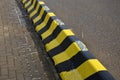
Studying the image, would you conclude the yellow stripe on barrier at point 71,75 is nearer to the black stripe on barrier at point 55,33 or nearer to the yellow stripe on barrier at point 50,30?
the black stripe on barrier at point 55,33

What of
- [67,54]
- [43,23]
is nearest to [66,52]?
[67,54]

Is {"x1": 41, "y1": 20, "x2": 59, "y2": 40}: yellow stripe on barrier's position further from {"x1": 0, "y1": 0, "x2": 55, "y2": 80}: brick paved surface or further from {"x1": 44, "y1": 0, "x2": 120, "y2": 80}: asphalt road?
{"x1": 44, "y1": 0, "x2": 120, "y2": 80}: asphalt road

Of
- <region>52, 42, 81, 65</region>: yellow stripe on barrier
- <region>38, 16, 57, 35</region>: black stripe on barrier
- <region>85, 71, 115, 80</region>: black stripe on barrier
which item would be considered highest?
<region>85, 71, 115, 80</region>: black stripe on barrier

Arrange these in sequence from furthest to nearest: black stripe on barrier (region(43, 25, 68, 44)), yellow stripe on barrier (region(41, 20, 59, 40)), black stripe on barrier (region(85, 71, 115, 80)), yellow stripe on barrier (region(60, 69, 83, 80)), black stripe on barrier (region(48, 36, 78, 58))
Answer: yellow stripe on barrier (region(41, 20, 59, 40)) < black stripe on barrier (region(43, 25, 68, 44)) < black stripe on barrier (region(48, 36, 78, 58)) < yellow stripe on barrier (region(60, 69, 83, 80)) < black stripe on barrier (region(85, 71, 115, 80))

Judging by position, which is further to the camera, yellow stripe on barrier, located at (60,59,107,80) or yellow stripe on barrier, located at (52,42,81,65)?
yellow stripe on barrier, located at (52,42,81,65)

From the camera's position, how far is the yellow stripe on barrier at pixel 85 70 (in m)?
4.28

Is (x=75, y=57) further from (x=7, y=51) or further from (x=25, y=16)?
(x=25, y=16)

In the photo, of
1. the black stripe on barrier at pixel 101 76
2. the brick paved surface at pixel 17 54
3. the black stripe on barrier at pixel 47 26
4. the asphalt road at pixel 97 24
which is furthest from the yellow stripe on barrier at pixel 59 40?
the black stripe on barrier at pixel 101 76

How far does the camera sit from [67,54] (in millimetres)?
5129

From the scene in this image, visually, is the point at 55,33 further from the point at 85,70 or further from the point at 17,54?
the point at 85,70

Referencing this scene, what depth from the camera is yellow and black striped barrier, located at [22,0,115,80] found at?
4.34 metres

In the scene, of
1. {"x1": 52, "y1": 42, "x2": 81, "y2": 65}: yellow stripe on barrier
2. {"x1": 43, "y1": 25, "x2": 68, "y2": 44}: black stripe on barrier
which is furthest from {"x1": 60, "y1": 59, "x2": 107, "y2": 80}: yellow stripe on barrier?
{"x1": 43, "y1": 25, "x2": 68, "y2": 44}: black stripe on barrier

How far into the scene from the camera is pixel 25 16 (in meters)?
7.80

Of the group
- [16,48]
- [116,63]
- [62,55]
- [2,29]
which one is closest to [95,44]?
[116,63]
